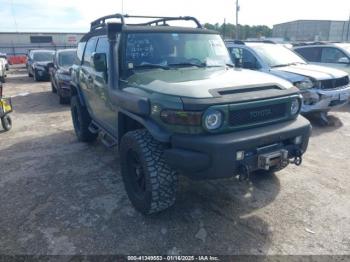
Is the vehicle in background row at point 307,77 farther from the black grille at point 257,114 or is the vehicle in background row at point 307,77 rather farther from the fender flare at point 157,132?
the fender flare at point 157,132

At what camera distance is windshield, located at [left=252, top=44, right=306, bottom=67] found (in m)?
7.53

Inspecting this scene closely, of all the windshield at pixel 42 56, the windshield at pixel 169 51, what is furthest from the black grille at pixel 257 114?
the windshield at pixel 42 56

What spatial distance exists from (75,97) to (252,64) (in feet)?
13.3

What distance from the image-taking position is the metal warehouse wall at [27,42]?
39.5 m

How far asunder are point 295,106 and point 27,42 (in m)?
49.4

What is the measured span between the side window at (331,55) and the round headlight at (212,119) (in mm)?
7783

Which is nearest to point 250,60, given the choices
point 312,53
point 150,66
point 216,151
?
point 312,53

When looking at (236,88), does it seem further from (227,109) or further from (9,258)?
(9,258)

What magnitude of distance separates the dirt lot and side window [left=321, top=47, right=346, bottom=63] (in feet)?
15.9

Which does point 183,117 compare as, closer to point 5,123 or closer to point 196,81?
point 196,81

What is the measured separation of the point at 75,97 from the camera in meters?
6.18

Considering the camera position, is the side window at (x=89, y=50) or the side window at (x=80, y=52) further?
the side window at (x=80, y=52)

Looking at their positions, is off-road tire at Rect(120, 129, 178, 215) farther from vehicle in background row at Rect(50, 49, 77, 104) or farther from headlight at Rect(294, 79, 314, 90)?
vehicle in background row at Rect(50, 49, 77, 104)

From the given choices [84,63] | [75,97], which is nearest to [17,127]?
[75,97]
